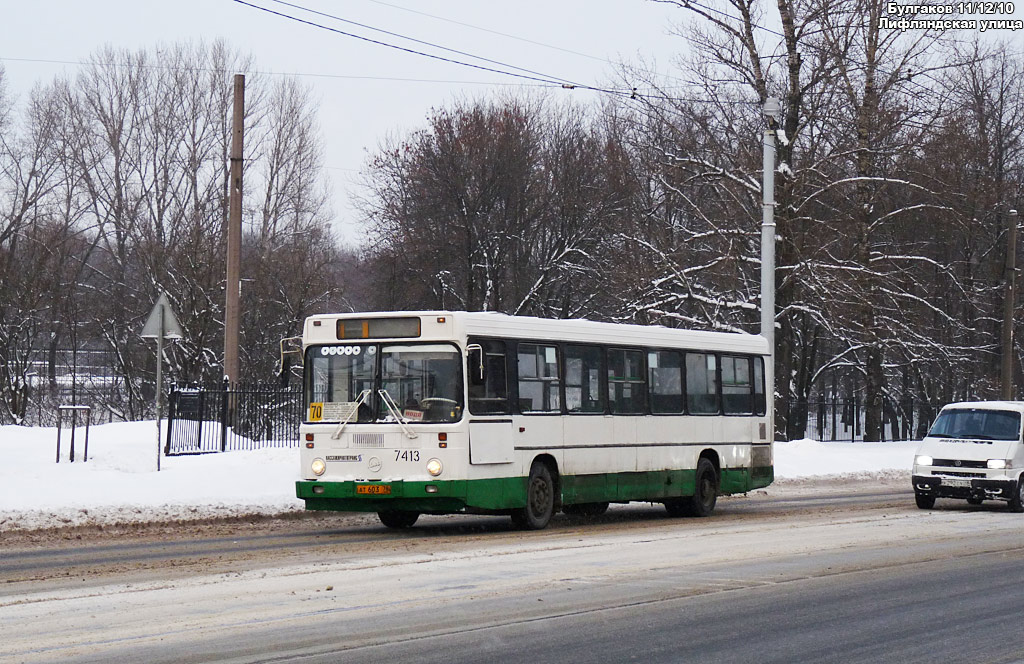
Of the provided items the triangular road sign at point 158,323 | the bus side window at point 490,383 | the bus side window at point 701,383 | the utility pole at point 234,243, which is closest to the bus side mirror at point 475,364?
the bus side window at point 490,383

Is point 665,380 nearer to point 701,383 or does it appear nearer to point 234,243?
point 701,383

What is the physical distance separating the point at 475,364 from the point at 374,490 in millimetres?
1940

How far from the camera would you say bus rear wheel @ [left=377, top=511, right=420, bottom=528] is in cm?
1825

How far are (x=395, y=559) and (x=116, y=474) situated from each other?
9.53 metres

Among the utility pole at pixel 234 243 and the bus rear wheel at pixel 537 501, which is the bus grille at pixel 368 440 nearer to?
the bus rear wheel at pixel 537 501

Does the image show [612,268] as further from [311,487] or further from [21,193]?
[311,487]

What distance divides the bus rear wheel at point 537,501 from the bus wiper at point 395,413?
1.76 metres

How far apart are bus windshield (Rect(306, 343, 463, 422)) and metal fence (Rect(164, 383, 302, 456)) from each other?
761 cm

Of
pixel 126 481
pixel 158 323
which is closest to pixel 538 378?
pixel 158 323

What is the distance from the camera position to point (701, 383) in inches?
839

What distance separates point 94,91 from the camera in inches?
2394

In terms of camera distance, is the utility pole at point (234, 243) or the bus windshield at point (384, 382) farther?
the utility pole at point (234, 243)

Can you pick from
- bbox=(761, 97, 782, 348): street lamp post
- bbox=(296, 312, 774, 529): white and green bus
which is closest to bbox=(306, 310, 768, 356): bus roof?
bbox=(296, 312, 774, 529): white and green bus

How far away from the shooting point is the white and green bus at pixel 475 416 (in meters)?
17.0
